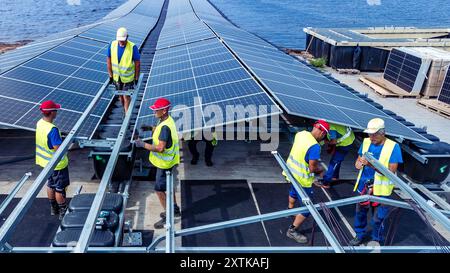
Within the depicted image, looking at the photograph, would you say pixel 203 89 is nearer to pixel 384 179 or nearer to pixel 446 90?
pixel 384 179

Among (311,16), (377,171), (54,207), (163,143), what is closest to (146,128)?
(163,143)

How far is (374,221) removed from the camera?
23.9 ft

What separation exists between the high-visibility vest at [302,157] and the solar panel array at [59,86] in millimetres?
5051

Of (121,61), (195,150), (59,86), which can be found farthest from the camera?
(195,150)

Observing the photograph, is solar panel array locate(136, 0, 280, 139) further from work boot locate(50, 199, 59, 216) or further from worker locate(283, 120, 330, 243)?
work boot locate(50, 199, 59, 216)

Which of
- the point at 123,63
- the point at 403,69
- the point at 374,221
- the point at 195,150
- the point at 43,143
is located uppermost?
the point at 123,63

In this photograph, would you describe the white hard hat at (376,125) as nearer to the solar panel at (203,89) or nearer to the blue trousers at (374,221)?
the blue trousers at (374,221)

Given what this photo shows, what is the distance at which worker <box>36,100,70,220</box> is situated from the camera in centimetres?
717

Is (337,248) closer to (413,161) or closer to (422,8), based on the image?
(413,161)

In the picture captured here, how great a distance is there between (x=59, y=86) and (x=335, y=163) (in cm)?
860

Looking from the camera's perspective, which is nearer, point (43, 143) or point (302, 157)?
point (302, 157)

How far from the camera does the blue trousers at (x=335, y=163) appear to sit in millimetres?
9920

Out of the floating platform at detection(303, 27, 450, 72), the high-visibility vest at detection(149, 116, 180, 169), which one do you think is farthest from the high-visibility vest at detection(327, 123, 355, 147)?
the floating platform at detection(303, 27, 450, 72)
